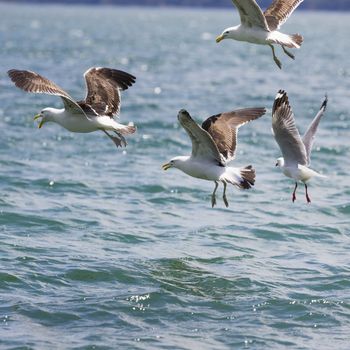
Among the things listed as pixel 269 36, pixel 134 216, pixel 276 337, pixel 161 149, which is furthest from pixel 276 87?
pixel 276 337

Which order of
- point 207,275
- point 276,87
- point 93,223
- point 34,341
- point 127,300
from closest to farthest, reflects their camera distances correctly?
point 34,341
point 127,300
point 207,275
point 93,223
point 276,87

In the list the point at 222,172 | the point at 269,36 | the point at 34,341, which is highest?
the point at 269,36

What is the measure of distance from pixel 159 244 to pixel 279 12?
387cm

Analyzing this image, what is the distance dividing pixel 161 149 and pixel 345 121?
6.73 meters

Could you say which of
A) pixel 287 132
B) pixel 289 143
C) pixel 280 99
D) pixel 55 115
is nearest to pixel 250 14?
pixel 280 99

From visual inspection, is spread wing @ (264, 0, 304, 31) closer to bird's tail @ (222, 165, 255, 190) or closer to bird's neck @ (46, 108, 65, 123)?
bird's tail @ (222, 165, 255, 190)

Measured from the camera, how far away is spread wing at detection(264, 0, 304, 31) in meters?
14.6

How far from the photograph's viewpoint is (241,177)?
1264 centimetres

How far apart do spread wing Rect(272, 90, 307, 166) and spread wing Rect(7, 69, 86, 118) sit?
8.29 feet

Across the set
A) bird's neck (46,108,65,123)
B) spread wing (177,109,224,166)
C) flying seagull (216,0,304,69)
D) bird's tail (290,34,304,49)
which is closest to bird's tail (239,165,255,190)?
spread wing (177,109,224,166)

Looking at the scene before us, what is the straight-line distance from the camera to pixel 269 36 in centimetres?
1387

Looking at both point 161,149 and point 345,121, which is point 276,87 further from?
point 161,149

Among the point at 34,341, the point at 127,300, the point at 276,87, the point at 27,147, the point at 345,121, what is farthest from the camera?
the point at 276,87

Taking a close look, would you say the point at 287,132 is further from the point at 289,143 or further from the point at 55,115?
the point at 55,115
